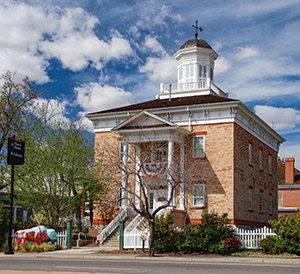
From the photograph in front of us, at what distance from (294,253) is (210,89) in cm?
1795

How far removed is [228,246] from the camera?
23.8m

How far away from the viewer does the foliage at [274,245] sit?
914 inches

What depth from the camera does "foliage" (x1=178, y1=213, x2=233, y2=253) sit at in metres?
24.2

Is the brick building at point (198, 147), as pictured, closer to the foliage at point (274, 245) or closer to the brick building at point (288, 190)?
the foliage at point (274, 245)

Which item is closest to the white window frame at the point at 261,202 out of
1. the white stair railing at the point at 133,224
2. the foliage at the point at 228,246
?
the white stair railing at the point at 133,224

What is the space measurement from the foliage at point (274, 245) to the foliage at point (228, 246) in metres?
Answer: 1.33

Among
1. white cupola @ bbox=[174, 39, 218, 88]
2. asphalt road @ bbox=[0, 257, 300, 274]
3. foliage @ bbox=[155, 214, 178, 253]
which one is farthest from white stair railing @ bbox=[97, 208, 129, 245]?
white cupola @ bbox=[174, 39, 218, 88]

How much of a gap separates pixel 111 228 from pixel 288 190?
33287 millimetres

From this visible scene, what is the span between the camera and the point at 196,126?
33531 millimetres

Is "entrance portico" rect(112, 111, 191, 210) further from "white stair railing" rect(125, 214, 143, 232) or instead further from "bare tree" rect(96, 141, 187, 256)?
"white stair railing" rect(125, 214, 143, 232)

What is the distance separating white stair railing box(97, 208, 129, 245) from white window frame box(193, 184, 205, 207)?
15.6ft

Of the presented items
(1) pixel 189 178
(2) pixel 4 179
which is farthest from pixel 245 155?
(2) pixel 4 179

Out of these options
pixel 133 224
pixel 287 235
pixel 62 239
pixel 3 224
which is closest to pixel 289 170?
pixel 133 224

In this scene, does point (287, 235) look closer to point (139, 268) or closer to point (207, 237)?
point (207, 237)
